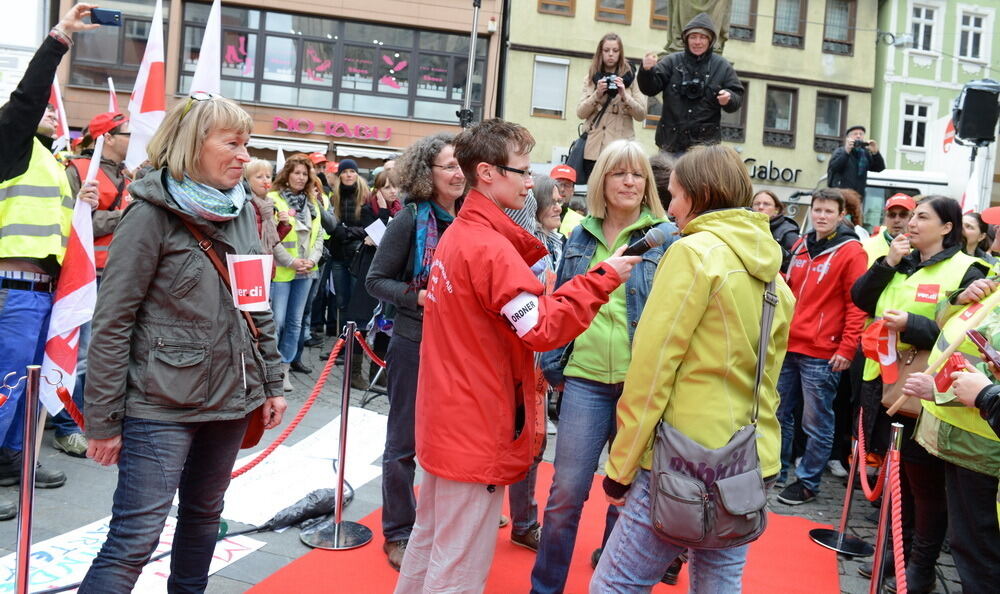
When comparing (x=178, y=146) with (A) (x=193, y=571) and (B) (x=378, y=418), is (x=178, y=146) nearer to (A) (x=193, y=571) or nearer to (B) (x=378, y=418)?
(A) (x=193, y=571)

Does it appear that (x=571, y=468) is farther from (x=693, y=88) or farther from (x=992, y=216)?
(x=693, y=88)

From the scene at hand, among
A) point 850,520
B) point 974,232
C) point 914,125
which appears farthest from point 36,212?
point 914,125

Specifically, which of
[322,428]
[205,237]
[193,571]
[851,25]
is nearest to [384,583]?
[193,571]

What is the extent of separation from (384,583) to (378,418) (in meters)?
3.10

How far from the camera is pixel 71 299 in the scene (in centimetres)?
461

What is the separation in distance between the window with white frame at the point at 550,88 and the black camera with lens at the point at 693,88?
1957cm

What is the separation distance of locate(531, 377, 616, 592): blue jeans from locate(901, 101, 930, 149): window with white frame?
29529 millimetres

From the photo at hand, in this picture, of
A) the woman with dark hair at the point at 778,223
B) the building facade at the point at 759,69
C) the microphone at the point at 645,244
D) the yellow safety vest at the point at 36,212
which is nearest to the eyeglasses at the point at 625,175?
the microphone at the point at 645,244

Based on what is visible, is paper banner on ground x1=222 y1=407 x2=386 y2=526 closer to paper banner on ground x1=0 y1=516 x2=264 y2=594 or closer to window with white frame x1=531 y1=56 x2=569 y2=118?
paper banner on ground x1=0 y1=516 x2=264 y2=594

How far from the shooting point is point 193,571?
302 cm

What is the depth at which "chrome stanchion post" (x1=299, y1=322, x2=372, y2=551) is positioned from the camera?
4.29m

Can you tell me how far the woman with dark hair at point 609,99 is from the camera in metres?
6.66

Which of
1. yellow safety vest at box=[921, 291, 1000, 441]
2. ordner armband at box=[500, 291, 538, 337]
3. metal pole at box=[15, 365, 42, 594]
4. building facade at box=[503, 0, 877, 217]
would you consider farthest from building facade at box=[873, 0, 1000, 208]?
metal pole at box=[15, 365, 42, 594]

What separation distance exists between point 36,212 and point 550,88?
22.5 meters
